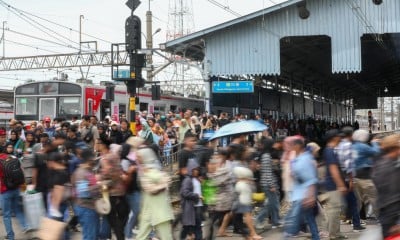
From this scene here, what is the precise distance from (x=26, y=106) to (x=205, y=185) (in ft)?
47.8

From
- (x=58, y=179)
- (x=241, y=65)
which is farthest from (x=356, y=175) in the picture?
(x=241, y=65)

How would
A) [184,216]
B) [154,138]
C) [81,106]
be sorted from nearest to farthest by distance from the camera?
[184,216]
[154,138]
[81,106]

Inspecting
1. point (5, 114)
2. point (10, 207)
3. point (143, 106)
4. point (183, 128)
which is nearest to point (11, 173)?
point (10, 207)

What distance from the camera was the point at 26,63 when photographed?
4256 cm

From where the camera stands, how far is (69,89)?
2002 cm

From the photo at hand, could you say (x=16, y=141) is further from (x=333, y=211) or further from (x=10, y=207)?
(x=333, y=211)

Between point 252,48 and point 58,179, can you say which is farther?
point 252,48

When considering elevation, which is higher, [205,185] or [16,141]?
[16,141]

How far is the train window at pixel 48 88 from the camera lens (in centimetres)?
2041

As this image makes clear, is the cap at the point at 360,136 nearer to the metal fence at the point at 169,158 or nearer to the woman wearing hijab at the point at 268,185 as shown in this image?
the woman wearing hijab at the point at 268,185

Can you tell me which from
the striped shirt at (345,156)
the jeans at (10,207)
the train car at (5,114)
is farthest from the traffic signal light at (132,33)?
the train car at (5,114)

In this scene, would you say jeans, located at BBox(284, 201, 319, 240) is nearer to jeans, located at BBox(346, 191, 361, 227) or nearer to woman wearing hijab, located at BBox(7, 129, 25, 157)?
jeans, located at BBox(346, 191, 361, 227)

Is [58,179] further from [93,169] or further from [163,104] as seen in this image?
[163,104]

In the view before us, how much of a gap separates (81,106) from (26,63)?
81.9ft
